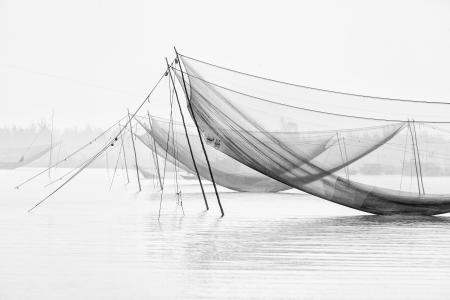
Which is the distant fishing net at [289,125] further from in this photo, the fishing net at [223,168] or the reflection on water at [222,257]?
the fishing net at [223,168]

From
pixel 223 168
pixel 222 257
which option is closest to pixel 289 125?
pixel 222 257

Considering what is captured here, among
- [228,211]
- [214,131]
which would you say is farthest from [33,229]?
[228,211]

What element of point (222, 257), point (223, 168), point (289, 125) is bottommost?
point (223, 168)

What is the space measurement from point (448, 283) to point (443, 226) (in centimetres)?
444

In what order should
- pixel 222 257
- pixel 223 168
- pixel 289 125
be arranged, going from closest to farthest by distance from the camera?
1. pixel 222 257
2. pixel 289 125
3. pixel 223 168

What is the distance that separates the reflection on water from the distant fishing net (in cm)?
34

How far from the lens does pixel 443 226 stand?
27.8 feet

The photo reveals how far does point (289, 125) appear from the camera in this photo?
9445 millimetres

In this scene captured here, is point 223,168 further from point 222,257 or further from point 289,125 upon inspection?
point 222,257

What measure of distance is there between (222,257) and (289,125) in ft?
14.3

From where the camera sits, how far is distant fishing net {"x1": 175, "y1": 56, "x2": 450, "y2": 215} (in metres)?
8.95

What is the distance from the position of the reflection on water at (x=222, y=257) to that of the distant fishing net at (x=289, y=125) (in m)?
0.34

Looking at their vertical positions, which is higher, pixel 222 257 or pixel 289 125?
pixel 289 125

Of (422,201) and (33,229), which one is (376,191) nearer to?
(422,201)
